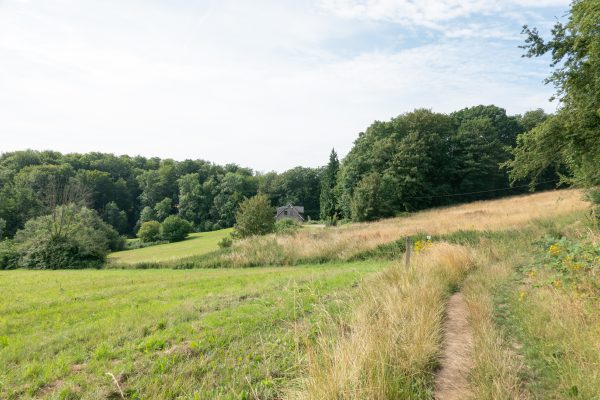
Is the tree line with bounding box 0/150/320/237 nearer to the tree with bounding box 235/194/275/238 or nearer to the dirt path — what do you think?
the tree with bounding box 235/194/275/238

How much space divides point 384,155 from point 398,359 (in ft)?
152

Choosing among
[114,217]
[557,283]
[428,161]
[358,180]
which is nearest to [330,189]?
[358,180]

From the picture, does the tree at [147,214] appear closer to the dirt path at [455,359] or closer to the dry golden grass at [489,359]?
the dry golden grass at [489,359]

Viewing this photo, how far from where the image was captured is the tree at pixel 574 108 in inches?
387

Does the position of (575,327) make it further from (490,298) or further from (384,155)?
(384,155)

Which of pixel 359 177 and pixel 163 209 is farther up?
pixel 359 177

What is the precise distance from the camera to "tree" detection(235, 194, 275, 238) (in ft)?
103

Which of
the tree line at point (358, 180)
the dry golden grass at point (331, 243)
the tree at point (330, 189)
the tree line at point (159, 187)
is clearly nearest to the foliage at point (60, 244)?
the tree line at point (358, 180)

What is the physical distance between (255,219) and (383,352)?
2873cm

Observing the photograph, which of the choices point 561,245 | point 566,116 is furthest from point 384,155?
point 561,245

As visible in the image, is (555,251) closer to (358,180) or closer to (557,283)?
(557,283)

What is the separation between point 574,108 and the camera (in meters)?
11.7

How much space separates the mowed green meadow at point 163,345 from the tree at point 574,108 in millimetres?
9868

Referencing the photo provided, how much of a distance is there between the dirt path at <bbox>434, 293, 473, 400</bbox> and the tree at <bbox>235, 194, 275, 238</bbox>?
87.8 feet
